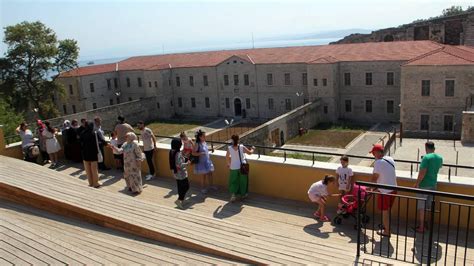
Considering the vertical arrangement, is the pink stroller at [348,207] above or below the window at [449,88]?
above

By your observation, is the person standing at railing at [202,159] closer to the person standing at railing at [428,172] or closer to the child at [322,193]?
the child at [322,193]

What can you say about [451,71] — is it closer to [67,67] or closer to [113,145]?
[113,145]

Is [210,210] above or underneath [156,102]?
above

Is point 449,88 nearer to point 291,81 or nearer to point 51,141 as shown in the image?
point 291,81

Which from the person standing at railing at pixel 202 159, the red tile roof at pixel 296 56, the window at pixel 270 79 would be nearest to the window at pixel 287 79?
the red tile roof at pixel 296 56

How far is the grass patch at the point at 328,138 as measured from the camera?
31.5 m

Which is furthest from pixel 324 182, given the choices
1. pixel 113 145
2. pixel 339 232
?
pixel 113 145

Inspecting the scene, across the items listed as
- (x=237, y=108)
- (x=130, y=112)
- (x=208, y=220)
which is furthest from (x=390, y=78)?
(x=208, y=220)

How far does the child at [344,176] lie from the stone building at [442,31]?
136ft

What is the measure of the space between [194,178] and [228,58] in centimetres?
3751

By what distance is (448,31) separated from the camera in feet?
149

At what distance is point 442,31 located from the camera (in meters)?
45.5

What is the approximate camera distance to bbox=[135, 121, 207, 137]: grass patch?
4164 cm

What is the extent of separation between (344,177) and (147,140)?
4.71 meters
